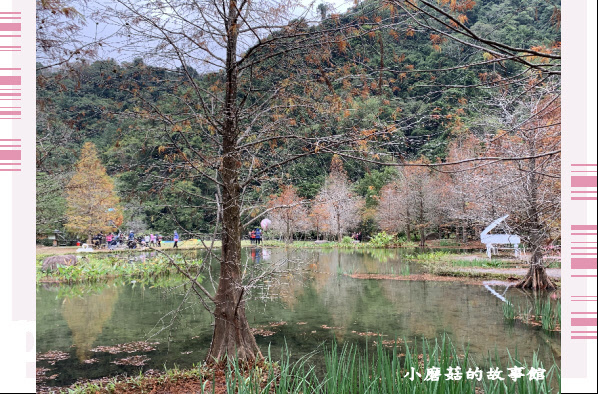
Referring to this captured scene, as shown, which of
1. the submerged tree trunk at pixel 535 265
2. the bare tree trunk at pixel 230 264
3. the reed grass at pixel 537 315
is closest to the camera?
the bare tree trunk at pixel 230 264

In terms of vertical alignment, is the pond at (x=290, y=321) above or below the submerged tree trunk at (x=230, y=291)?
below

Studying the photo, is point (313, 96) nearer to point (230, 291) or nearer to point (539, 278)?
point (230, 291)

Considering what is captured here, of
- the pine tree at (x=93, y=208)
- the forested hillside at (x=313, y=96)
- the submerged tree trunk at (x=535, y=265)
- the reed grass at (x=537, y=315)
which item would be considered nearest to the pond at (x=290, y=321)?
the reed grass at (x=537, y=315)

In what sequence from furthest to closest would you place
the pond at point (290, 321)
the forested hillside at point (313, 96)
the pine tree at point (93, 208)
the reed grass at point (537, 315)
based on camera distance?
1. the pine tree at point (93, 208)
2. the reed grass at point (537, 315)
3. the pond at point (290, 321)
4. the forested hillside at point (313, 96)

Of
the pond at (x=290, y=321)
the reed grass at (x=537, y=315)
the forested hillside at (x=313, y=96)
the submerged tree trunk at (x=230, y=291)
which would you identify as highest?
the forested hillside at (x=313, y=96)

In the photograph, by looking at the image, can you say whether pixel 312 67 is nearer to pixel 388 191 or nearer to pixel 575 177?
pixel 575 177

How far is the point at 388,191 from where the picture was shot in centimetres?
1592

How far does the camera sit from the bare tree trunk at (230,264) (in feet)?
9.41

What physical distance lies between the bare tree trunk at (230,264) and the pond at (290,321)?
0.25 m

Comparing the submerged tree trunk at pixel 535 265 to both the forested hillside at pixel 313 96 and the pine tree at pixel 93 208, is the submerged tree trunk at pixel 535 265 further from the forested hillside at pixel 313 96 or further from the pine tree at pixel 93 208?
the pine tree at pixel 93 208

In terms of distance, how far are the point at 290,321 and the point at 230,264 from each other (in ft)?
8.05

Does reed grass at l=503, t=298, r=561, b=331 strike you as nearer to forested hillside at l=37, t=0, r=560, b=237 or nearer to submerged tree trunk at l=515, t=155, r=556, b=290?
submerged tree trunk at l=515, t=155, r=556, b=290

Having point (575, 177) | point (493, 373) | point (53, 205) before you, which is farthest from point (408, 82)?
point (53, 205)

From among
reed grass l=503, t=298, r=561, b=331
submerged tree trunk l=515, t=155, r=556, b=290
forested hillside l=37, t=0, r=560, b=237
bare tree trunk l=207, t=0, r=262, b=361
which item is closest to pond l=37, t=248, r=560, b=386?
reed grass l=503, t=298, r=561, b=331
